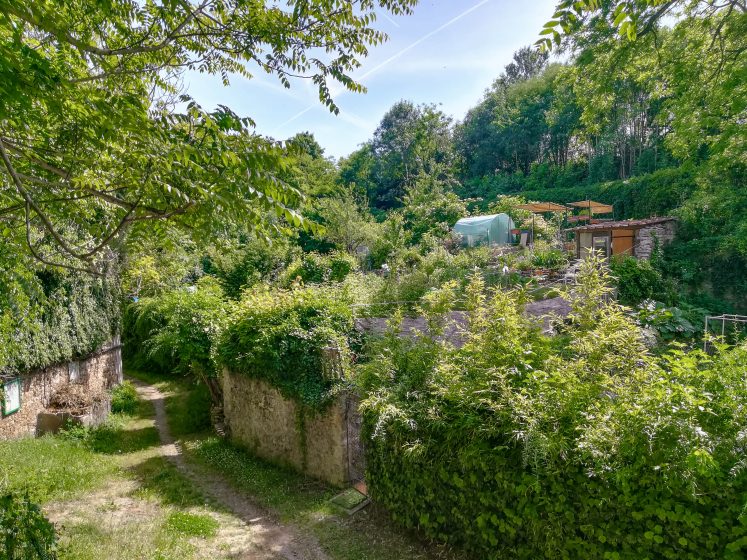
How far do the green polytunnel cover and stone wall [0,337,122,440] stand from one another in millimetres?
16876

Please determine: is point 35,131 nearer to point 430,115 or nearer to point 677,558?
point 677,558

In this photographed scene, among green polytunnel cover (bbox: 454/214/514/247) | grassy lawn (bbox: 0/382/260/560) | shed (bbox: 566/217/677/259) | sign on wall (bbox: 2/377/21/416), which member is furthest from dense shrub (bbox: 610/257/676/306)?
sign on wall (bbox: 2/377/21/416)

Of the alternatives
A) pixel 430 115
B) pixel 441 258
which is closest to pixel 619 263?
pixel 441 258

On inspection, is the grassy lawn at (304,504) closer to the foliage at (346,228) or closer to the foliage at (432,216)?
the foliage at (346,228)

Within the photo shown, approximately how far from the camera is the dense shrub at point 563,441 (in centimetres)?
333

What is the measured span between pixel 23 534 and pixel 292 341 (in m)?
5.08

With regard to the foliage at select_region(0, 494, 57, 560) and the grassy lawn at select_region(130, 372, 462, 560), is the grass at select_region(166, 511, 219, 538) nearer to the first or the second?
the grassy lawn at select_region(130, 372, 462, 560)

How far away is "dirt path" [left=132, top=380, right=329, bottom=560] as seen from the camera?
5.80m

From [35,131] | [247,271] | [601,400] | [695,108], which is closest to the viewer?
[601,400]

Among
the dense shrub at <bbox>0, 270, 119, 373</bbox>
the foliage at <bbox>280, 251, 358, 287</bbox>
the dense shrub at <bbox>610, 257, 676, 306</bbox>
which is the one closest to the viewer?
the dense shrub at <bbox>0, 270, 119, 373</bbox>

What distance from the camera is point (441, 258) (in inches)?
682

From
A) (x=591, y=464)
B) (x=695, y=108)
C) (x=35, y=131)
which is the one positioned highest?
(x=695, y=108)

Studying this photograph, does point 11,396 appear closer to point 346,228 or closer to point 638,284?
point 638,284

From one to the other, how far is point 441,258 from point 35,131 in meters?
14.3
